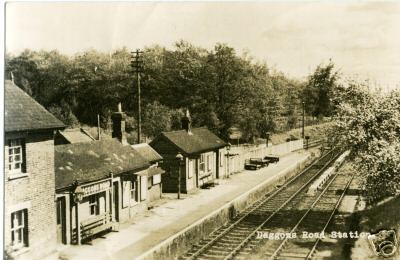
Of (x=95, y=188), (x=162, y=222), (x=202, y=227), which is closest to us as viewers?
(x=95, y=188)

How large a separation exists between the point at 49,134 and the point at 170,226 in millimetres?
6873

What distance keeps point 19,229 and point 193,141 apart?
17218 mm

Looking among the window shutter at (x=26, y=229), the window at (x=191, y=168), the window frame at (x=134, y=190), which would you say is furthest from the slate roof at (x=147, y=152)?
the window shutter at (x=26, y=229)

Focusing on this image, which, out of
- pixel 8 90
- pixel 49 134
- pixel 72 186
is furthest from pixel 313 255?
pixel 8 90

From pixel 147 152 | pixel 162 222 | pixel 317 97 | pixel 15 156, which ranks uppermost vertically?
pixel 317 97

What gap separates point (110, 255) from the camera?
16625mm

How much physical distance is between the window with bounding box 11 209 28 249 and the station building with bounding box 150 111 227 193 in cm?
1259

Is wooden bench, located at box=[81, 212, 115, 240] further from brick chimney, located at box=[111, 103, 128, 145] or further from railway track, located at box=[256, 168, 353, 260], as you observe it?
railway track, located at box=[256, 168, 353, 260]

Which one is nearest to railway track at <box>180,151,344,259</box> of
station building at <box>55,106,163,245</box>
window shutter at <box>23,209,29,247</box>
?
station building at <box>55,106,163,245</box>

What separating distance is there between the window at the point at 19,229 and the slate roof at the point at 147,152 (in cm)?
1064

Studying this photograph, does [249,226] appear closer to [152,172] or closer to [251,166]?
[152,172]

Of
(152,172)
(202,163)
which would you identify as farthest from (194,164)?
(152,172)

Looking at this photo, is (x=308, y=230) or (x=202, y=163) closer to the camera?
(x=308, y=230)

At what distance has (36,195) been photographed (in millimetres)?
15516
